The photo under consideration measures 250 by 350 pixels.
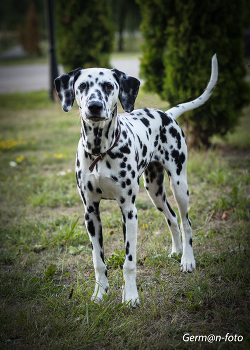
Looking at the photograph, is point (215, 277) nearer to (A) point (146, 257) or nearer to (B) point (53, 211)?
(A) point (146, 257)

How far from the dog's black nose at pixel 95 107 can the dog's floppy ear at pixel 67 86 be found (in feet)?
1.47

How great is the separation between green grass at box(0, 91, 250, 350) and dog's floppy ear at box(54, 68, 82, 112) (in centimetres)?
13

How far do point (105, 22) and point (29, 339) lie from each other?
11894mm

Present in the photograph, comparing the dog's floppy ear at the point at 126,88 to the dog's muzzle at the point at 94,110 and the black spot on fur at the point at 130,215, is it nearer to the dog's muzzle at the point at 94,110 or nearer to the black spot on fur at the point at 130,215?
the dog's muzzle at the point at 94,110

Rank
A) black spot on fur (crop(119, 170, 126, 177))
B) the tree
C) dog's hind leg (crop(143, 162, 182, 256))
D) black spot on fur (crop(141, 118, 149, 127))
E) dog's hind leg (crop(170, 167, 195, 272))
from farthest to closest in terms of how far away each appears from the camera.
A: the tree
dog's hind leg (crop(143, 162, 182, 256))
dog's hind leg (crop(170, 167, 195, 272))
black spot on fur (crop(141, 118, 149, 127))
black spot on fur (crop(119, 170, 126, 177))

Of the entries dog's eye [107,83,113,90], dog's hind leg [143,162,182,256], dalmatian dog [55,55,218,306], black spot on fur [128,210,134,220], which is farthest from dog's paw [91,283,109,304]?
dog's eye [107,83,113,90]

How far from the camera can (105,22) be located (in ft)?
39.1

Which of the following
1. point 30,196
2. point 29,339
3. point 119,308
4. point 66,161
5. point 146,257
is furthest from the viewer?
point 66,161

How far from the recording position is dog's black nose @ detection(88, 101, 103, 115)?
230cm

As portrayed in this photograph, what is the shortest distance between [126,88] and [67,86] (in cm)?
51

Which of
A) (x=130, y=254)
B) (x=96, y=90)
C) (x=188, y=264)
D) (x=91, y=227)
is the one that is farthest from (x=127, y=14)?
(x=130, y=254)

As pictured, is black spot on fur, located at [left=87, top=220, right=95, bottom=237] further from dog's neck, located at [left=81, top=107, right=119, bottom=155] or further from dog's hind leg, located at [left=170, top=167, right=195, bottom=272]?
dog's hind leg, located at [left=170, top=167, right=195, bottom=272]

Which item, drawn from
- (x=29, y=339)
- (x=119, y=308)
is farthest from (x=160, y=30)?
(x=29, y=339)

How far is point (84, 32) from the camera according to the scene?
11883mm
